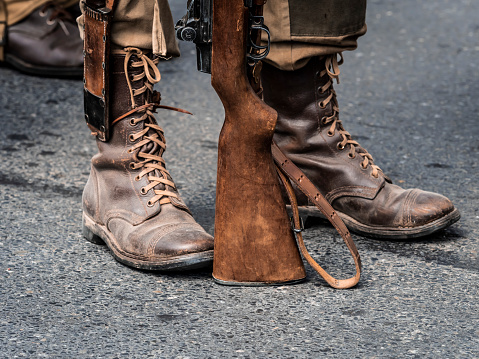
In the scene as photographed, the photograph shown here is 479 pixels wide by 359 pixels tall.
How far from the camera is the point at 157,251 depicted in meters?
1.69

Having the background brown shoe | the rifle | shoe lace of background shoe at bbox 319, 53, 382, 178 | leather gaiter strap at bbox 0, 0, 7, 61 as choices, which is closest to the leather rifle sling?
the rifle

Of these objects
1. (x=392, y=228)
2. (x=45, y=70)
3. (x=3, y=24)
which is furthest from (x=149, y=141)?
(x=3, y=24)

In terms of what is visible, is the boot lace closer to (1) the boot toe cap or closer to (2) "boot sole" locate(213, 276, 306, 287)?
(2) "boot sole" locate(213, 276, 306, 287)

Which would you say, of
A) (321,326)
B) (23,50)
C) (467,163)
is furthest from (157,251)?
(23,50)

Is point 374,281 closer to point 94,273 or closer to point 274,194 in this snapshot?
point 274,194

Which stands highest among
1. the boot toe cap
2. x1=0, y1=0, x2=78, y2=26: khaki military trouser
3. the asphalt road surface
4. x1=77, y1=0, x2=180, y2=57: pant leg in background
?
x1=77, y1=0, x2=180, y2=57: pant leg in background

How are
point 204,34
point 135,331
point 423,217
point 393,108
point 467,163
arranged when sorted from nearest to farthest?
point 135,331
point 204,34
point 423,217
point 467,163
point 393,108

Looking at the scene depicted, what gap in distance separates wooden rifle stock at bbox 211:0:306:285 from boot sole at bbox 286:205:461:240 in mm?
343

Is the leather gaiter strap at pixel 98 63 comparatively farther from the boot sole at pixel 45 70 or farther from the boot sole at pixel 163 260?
the boot sole at pixel 45 70

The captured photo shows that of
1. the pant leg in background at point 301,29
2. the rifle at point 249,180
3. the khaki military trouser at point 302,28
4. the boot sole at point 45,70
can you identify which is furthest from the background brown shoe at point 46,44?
the rifle at point 249,180

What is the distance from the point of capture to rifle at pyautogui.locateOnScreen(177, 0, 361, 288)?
1575 millimetres

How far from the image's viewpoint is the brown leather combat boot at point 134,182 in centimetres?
174

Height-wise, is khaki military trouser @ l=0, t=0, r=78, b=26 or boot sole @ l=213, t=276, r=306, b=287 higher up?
khaki military trouser @ l=0, t=0, r=78, b=26

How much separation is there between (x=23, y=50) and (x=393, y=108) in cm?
167
